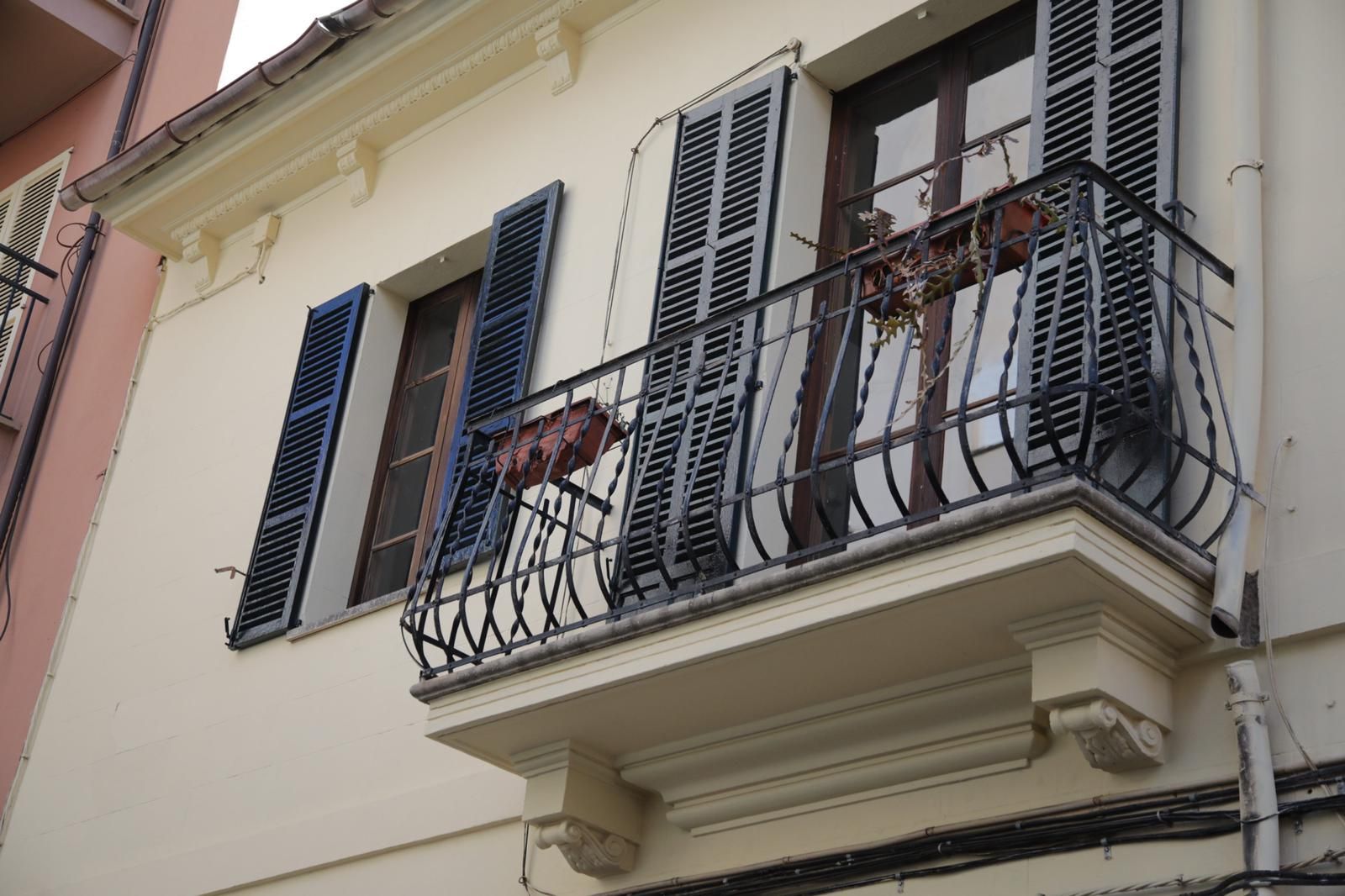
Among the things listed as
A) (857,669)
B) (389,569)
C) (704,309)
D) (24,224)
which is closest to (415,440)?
(389,569)

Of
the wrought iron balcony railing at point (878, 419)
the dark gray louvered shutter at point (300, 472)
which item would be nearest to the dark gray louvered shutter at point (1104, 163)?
the wrought iron balcony railing at point (878, 419)

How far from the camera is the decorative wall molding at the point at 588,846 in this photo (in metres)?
6.21

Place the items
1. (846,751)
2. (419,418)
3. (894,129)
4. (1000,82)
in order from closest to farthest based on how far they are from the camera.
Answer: (846,751) → (1000,82) → (894,129) → (419,418)

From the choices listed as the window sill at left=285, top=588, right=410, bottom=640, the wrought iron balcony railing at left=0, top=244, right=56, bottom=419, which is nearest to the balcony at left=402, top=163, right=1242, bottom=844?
the window sill at left=285, top=588, right=410, bottom=640

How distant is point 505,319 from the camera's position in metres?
7.95

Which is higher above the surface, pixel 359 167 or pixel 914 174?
pixel 359 167

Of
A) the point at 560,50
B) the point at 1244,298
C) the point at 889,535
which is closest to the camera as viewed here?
the point at 889,535

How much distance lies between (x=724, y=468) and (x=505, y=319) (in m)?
2.38

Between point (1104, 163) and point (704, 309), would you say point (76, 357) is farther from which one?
point (1104, 163)

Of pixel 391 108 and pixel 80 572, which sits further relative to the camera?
pixel 80 572

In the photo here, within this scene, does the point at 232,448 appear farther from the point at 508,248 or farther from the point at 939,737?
the point at 939,737

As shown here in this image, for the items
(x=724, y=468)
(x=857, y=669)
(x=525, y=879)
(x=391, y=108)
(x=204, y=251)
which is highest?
(x=391, y=108)

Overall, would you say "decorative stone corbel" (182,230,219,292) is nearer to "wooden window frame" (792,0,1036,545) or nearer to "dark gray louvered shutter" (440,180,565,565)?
"dark gray louvered shutter" (440,180,565,565)

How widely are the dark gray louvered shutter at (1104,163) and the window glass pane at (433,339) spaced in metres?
3.40
